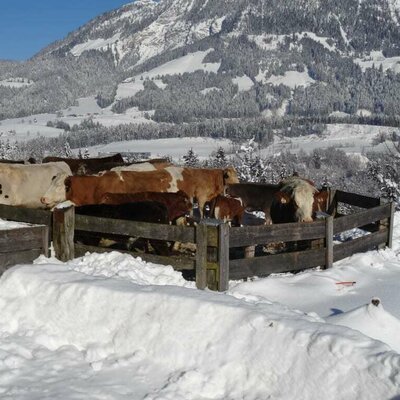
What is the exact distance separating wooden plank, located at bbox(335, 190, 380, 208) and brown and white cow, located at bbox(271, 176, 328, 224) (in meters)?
0.80

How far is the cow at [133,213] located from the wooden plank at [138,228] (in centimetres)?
136

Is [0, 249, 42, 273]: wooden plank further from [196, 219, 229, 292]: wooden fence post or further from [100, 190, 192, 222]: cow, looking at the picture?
[100, 190, 192, 222]: cow

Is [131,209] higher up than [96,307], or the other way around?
[131,209]

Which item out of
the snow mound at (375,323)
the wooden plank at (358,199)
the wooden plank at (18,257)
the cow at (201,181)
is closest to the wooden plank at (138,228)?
the wooden plank at (18,257)

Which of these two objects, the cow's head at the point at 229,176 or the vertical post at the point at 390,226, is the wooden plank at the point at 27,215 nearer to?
the vertical post at the point at 390,226

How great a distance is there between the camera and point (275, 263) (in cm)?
968

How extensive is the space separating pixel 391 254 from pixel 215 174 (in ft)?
22.4

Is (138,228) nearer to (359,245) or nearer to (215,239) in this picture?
(215,239)

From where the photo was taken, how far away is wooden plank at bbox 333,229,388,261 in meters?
10.9

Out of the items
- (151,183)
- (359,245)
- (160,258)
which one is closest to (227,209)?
(151,183)

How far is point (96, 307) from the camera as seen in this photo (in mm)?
6949

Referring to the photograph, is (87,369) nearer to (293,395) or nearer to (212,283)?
(293,395)

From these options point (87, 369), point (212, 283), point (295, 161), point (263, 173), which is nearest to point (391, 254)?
point (212, 283)

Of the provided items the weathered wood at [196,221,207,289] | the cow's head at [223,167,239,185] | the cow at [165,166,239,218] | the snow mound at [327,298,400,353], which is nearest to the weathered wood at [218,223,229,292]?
the weathered wood at [196,221,207,289]
